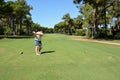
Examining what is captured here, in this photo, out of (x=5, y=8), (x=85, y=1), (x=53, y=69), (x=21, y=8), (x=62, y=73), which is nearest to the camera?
(x=62, y=73)

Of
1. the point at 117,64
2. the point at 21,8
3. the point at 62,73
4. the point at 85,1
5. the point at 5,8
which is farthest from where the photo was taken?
the point at 21,8

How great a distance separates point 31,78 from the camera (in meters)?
8.89

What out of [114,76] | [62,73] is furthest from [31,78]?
[114,76]

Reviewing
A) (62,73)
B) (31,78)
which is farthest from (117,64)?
(31,78)

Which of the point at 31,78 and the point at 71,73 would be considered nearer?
the point at 31,78

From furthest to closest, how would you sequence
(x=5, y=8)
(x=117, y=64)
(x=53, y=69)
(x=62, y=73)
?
1. (x=5, y=8)
2. (x=117, y=64)
3. (x=53, y=69)
4. (x=62, y=73)

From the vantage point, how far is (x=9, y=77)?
29.8 ft

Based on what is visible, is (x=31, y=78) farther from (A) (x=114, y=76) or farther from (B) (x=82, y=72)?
(A) (x=114, y=76)

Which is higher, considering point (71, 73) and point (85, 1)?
point (85, 1)

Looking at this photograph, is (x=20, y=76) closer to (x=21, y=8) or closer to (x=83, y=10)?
(x=83, y=10)

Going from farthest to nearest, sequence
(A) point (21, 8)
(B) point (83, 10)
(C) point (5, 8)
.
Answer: (A) point (21, 8) < (B) point (83, 10) < (C) point (5, 8)

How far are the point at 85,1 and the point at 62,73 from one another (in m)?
32.0

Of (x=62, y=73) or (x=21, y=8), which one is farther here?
(x=21, y=8)

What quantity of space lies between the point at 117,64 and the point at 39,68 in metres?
→ 3.90
